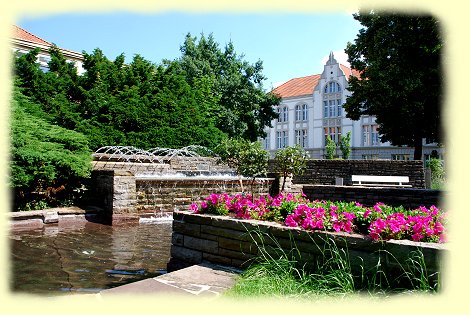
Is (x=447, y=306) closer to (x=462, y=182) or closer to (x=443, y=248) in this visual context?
(x=443, y=248)

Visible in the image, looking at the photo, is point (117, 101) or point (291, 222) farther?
point (117, 101)

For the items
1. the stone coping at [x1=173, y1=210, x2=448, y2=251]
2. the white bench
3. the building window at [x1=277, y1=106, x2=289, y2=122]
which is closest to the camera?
the stone coping at [x1=173, y1=210, x2=448, y2=251]

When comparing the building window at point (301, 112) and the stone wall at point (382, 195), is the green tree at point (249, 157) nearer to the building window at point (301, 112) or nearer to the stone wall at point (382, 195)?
the stone wall at point (382, 195)

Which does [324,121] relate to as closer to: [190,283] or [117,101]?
[117,101]

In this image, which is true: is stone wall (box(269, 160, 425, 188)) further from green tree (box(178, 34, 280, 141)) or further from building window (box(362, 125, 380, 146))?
building window (box(362, 125, 380, 146))

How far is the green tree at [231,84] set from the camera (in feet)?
97.2

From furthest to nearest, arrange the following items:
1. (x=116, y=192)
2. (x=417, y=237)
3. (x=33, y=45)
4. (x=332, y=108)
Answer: (x=332, y=108) → (x=33, y=45) → (x=116, y=192) → (x=417, y=237)

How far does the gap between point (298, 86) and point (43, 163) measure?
49.9m

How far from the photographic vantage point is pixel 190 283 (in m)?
4.04

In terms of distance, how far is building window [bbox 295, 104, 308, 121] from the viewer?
5391 centimetres

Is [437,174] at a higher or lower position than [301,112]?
lower

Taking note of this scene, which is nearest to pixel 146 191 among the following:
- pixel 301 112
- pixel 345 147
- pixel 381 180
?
pixel 381 180

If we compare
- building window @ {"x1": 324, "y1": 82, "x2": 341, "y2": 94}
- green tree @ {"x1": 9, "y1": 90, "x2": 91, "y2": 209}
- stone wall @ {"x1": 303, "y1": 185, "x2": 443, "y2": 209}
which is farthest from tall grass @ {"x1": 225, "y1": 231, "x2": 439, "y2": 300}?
building window @ {"x1": 324, "y1": 82, "x2": 341, "y2": 94}

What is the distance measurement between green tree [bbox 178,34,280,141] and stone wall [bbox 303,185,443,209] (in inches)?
591
